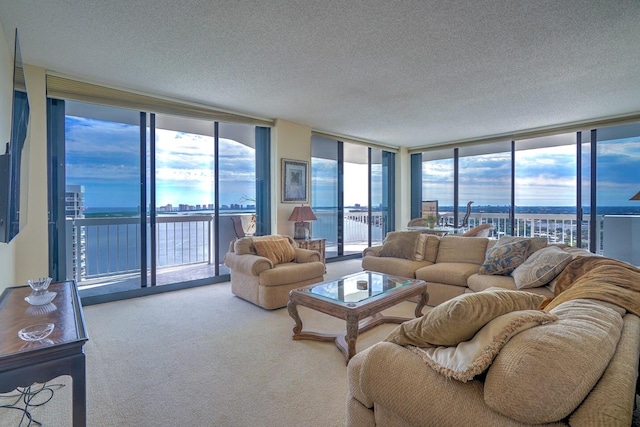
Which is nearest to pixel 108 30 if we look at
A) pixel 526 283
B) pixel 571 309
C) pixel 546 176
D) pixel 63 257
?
pixel 63 257

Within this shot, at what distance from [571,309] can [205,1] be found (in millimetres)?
2652

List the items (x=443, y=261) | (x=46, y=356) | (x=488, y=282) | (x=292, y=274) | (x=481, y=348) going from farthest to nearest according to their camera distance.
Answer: (x=443, y=261) → (x=292, y=274) → (x=488, y=282) → (x=46, y=356) → (x=481, y=348)

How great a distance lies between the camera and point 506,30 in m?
2.51

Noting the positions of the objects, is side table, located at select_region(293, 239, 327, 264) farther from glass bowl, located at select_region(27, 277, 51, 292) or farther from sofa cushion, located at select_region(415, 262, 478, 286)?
glass bowl, located at select_region(27, 277, 51, 292)

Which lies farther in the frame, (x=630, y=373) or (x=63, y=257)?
(x=63, y=257)

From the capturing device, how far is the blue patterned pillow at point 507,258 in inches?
126

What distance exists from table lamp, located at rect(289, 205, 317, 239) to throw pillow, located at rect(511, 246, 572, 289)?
295cm

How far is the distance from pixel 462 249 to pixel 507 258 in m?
0.72

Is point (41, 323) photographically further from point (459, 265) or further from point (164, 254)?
point (164, 254)

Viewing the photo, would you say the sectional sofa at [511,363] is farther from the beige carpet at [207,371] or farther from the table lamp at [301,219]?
the table lamp at [301,219]

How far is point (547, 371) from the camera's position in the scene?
0.85 m

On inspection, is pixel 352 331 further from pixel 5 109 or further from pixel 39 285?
pixel 5 109

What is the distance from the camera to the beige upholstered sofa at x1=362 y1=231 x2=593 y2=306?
10.6 feet

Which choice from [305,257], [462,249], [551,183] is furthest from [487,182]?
[305,257]
